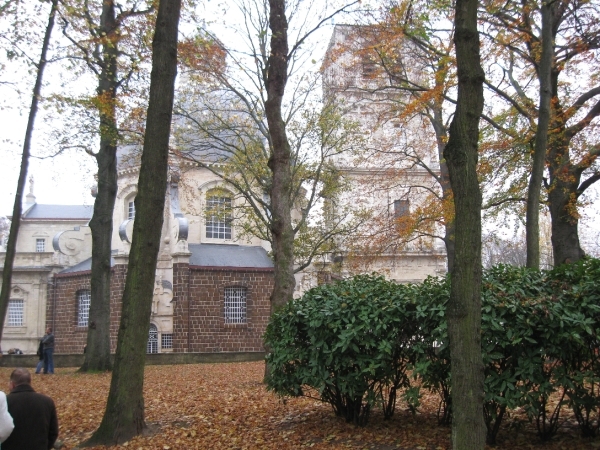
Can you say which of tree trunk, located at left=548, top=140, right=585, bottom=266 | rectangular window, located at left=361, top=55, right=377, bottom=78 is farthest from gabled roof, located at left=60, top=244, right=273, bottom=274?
tree trunk, located at left=548, top=140, right=585, bottom=266

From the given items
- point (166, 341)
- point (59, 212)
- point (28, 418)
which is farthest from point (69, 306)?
point (28, 418)

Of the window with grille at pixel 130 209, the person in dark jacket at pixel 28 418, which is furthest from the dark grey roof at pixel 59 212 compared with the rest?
the person in dark jacket at pixel 28 418

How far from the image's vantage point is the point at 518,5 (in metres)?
15.1

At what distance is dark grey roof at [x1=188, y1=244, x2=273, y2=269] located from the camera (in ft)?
116

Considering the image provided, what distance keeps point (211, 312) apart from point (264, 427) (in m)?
25.5

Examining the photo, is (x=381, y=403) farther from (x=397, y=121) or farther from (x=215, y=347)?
(x=215, y=347)

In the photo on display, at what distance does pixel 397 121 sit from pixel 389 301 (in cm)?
2090

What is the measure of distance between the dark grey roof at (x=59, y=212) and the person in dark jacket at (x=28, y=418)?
190ft

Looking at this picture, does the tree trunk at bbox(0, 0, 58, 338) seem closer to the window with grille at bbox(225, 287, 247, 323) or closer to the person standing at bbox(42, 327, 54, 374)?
the person standing at bbox(42, 327, 54, 374)

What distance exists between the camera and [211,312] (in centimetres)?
3416

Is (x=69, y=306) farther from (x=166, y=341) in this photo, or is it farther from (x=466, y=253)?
(x=466, y=253)

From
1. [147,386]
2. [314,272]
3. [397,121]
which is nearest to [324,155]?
[397,121]

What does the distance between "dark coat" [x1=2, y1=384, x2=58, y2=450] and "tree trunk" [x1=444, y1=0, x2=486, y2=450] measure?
12.8ft

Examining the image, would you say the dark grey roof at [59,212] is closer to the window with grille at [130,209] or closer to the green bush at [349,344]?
the window with grille at [130,209]
